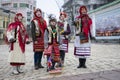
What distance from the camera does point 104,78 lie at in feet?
17.8

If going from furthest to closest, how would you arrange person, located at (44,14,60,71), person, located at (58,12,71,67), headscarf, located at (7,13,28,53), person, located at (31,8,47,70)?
person, located at (58,12,71,67)
person, located at (31,8,47,70)
headscarf, located at (7,13,28,53)
person, located at (44,14,60,71)

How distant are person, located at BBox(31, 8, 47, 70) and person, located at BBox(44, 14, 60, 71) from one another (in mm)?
413

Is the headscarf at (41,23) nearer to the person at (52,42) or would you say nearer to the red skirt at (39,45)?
the red skirt at (39,45)

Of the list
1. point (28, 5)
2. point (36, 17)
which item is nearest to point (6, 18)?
point (28, 5)

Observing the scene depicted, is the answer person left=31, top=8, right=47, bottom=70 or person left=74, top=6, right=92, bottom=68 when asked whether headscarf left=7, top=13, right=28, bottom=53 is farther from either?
person left=74, top=6, right=92, bottom=68

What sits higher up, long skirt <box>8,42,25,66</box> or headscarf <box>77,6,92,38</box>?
headscarf <box>77,6,92,38</box>

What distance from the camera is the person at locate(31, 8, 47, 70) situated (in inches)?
278

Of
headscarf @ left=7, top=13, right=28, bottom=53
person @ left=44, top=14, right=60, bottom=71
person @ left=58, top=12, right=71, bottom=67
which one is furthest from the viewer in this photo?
person @ left=58, top=12, right=71, bottom=67

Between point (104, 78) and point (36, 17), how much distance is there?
2687 millimetres

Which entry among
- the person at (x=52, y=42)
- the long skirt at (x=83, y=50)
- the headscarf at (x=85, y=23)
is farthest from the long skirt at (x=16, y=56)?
the headscarf at (x=85, y=23)

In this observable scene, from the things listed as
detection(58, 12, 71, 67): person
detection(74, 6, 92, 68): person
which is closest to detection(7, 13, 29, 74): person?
detection(58, 12, 71, 67): person

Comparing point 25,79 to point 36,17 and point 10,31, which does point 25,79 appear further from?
point 36,17

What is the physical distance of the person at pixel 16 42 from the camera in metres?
6.59

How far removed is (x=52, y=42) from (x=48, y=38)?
5.5 inches
